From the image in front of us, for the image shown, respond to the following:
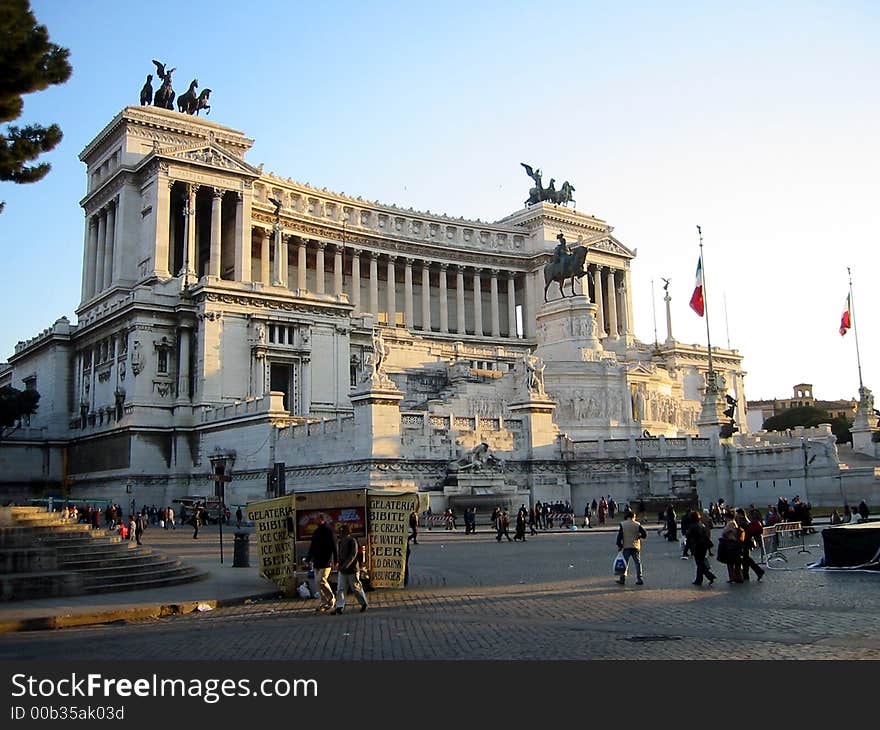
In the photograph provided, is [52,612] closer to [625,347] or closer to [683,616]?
[683,616]

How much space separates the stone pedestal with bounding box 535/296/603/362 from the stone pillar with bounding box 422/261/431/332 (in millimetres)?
23797

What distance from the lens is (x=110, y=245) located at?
A: 80.0 meters

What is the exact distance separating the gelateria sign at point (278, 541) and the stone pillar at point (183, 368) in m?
40.8

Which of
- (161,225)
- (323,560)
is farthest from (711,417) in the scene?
(161,225)

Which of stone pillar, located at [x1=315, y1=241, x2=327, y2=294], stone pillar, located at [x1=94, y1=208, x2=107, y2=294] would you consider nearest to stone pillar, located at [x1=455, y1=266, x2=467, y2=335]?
stone pillar, located at [x1=315, y1=241, x2=327, y2=294]

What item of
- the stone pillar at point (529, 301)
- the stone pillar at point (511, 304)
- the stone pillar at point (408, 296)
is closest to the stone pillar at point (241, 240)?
the stone pillar at point (408, 296)

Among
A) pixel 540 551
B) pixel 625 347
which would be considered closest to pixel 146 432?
pixel 540 551

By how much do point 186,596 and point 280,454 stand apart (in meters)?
29.4

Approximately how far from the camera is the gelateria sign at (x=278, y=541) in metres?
19.4

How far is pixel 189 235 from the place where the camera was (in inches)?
2911

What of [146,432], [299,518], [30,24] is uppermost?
[30,24]

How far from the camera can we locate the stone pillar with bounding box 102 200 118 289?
7919 cm

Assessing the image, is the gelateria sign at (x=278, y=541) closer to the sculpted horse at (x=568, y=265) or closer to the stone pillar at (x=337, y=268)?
the sculpted horse at (x=568, y=265)

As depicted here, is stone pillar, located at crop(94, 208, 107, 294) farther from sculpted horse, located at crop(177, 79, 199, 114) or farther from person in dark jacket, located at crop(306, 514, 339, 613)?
person in dark jacket, located at crop(306, 514, 339, 613)
